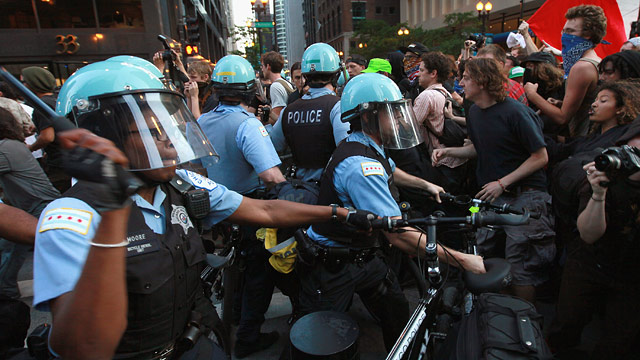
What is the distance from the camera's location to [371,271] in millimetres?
2494

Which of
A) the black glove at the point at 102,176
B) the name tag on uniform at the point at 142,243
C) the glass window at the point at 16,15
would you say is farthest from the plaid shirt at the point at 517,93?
the glass window at the point at 16,15

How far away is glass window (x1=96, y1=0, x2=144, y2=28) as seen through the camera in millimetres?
19531

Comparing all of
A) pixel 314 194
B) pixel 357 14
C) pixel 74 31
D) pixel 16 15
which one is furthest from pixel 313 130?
pixel 357 14

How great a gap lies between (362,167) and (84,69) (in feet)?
5.03

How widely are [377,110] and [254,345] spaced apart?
7.71 ft

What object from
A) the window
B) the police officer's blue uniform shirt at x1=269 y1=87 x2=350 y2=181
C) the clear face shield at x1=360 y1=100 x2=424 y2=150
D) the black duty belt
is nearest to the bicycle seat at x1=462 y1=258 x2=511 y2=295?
the black duty belt

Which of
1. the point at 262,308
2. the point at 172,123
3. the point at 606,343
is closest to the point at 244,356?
the point at 262,308

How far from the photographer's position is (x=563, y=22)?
18.2 ft

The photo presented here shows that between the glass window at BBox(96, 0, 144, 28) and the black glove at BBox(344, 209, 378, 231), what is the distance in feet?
72.6

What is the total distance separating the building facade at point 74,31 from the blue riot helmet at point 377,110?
18020 mm

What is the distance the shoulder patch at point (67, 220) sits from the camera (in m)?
1.23

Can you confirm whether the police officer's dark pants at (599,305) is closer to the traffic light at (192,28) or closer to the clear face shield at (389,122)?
the clear face shield at (389,122)

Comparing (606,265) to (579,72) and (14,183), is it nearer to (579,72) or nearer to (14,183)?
(579,72)

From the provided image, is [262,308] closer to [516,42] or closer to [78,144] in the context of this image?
[78,144]
